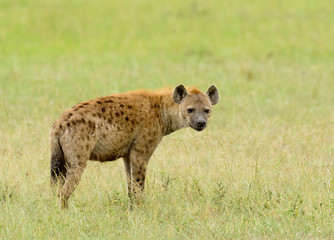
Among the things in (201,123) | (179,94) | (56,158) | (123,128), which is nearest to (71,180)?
(56,158)

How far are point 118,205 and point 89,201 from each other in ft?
0.86

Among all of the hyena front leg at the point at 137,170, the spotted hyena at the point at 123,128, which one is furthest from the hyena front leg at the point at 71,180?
the hyena front leg at the point at 137,170

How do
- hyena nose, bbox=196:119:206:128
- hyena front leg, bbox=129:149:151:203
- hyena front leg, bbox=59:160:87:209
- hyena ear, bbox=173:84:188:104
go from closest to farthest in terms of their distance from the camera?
hyena front leg, bbox=59:160:87:209 → hyena front leg, bbox=129:149:151:203 → hyena nose, bbox=196:119:206:128 → hyena ear, bbox=173:84:188:104

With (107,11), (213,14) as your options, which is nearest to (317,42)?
(213,14)

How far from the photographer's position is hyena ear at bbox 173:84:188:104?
22.9ft

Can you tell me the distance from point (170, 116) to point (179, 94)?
0.78ft

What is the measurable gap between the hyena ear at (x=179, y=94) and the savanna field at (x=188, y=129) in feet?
2.50

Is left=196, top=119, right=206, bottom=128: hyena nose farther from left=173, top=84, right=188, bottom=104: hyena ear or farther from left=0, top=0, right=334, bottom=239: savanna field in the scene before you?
left=0, top=0, right=334, bottom=239: savanna field

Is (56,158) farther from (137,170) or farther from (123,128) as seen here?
(137,170)

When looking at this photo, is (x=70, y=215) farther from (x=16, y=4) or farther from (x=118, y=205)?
(x=16, y=4)

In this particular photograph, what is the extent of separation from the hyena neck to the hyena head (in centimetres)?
5

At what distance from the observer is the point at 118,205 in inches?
254

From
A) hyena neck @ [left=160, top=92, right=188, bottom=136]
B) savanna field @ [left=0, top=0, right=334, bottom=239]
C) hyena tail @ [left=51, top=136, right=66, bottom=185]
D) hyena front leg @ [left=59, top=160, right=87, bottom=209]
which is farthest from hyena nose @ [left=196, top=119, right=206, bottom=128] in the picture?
hyena tail @ [left=51, top=136, right=66, bottom=185]

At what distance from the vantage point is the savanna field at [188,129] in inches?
233
